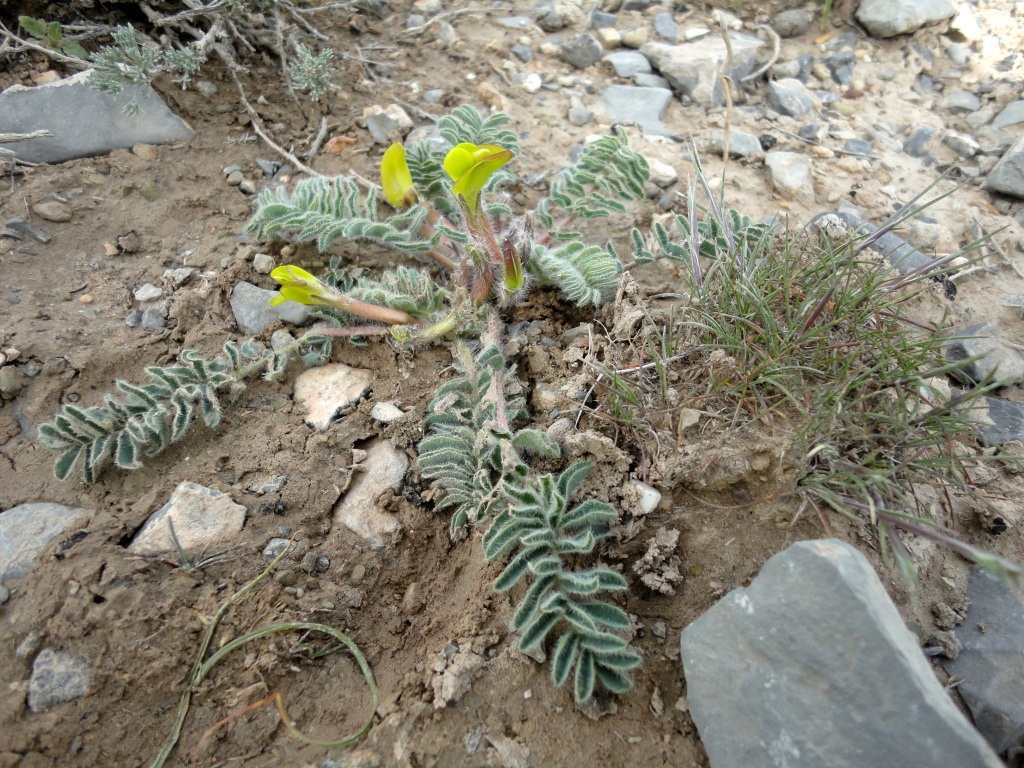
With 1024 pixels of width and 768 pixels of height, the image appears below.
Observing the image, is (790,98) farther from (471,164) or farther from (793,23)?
(471,164)

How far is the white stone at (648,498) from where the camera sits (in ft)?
6.53

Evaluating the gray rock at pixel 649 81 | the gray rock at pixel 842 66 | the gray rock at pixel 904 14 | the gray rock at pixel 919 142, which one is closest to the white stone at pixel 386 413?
the gray rock at pixel 649 81

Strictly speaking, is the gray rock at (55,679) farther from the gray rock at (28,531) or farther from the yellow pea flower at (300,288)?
the yellow pea flower at (300,288)

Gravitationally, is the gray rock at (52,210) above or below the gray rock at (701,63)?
below

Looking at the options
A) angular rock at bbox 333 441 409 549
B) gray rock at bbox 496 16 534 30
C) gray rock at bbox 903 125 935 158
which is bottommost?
angular rock at bbox 333 441 409 549

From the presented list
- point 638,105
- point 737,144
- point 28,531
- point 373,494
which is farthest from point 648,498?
point 638,105

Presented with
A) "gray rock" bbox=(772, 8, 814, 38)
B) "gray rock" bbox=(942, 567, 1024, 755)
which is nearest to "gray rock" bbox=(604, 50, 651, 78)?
"gray rock" bbox=(772, 8, 814, 38)

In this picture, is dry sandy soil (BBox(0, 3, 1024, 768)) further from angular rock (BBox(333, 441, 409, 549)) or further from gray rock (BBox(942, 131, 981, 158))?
gray rock (BBox(942, 131, 981, 158))

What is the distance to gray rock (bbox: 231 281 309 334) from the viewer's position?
104 inches

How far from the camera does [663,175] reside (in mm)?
3207

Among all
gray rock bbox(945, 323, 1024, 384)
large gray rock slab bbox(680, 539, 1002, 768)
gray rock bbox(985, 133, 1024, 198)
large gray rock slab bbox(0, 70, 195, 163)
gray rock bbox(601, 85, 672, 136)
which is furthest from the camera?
gray rock bbox(601, 85, 672, 136)

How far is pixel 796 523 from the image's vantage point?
6.32ft

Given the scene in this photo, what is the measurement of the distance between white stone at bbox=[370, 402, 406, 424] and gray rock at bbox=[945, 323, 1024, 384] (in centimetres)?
198

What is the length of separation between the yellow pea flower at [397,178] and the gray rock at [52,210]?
136 centimetres
